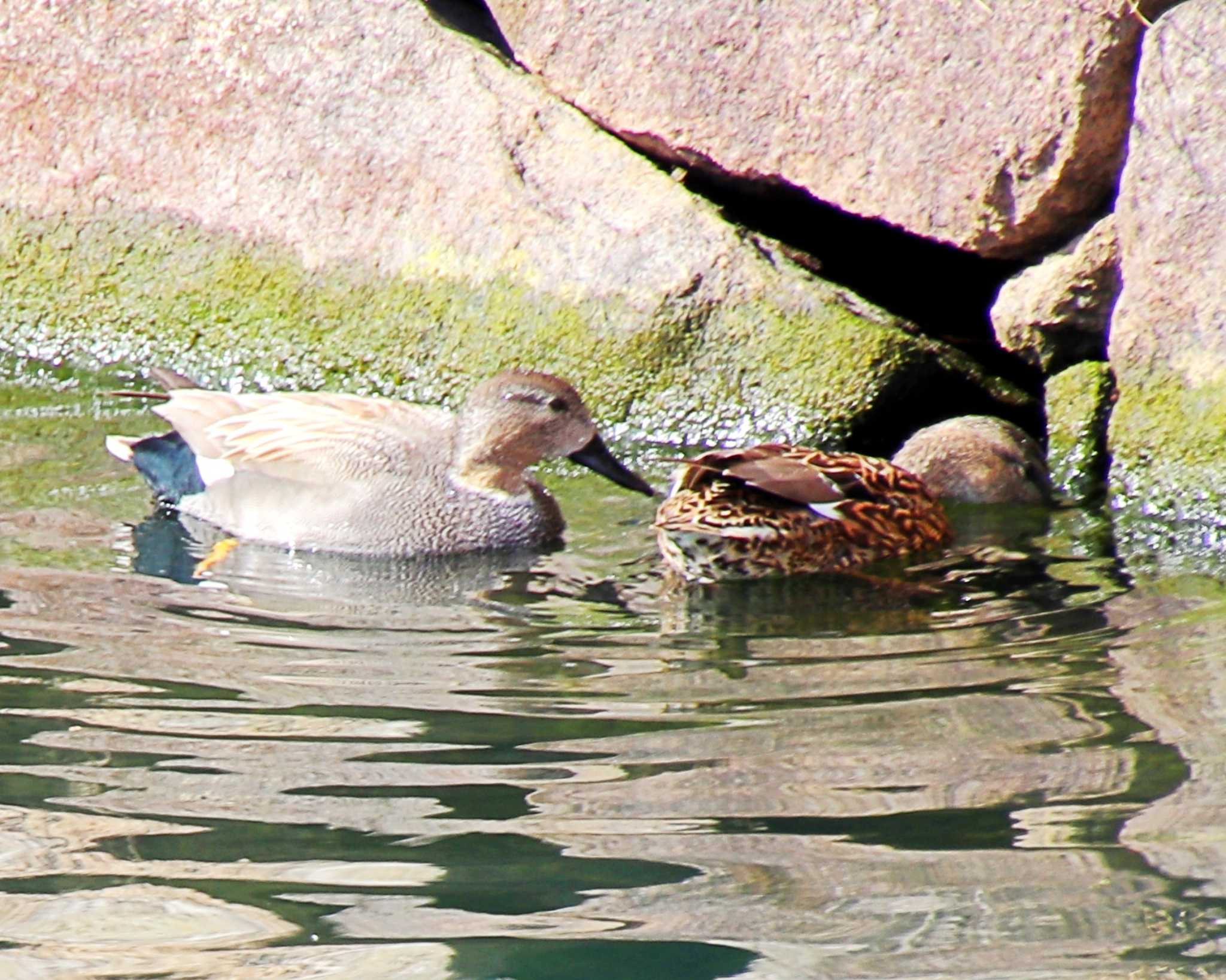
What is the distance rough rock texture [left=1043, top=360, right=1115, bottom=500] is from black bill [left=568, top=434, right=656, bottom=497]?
1.45 metres

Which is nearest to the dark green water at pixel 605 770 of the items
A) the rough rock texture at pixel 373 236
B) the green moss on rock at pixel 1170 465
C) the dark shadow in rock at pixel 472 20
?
the green moss on rock at pixel 1170 465

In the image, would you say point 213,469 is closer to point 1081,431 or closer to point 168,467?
point 168,467

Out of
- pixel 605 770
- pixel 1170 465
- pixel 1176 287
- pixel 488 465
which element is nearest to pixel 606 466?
pixel 488 465

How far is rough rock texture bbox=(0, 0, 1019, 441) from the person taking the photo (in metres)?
7.21

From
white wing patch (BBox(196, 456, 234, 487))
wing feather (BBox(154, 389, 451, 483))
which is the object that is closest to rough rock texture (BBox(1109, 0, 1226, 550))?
wing feather (BBox(154, 389, 451, 483))

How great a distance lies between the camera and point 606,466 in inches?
259

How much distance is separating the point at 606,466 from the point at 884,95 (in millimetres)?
1686

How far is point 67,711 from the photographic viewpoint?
4.37 metres

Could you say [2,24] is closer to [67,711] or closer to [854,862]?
[67,711]

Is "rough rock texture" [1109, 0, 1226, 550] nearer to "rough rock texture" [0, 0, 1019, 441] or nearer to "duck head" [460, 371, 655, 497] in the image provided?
"rough rock texture" [0, 0, 1019, 441]

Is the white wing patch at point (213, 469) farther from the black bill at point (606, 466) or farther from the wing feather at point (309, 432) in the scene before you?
the black bill at point (606, 466)

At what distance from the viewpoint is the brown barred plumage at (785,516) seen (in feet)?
19.1

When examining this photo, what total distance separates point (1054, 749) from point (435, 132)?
437 cm

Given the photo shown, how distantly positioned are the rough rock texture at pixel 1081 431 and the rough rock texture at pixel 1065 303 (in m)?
0.14
